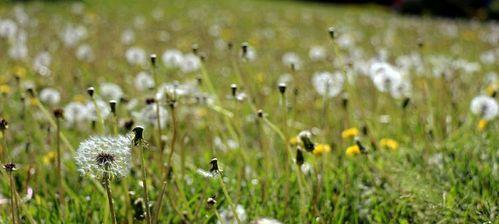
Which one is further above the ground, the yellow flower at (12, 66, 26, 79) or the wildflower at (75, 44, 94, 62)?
the wildflower at (75, 44, 94, 62)

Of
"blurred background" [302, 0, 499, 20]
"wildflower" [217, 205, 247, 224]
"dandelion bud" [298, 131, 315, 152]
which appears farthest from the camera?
"blurred background" [302, 0, 499, 20]

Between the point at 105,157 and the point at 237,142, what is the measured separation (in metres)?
1.34

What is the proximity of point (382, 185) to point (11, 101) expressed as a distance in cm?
261

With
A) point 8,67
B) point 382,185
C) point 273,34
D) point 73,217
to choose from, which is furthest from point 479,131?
point 273,34

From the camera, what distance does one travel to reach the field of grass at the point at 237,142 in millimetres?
1682

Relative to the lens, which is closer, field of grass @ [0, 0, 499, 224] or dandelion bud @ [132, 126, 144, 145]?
dandelion bud @ [132, 126, 144, 145]

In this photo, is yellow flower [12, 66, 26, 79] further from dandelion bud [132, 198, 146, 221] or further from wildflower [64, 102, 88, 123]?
dandelion bud [132, 198, 146, 221]

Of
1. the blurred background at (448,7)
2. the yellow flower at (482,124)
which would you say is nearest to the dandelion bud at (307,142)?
the yellow flower at (482,124)

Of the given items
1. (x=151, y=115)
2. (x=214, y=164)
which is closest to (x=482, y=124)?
(x=151, y=115)

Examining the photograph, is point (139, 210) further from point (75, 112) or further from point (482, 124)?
point (482, 124)

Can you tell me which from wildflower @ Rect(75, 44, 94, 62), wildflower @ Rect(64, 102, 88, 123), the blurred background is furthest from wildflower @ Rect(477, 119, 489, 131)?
the blurred background

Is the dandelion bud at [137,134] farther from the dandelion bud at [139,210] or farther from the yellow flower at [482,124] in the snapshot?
the yellow flower at [482,124]

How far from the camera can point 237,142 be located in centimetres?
263

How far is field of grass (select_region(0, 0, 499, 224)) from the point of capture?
1.68m
